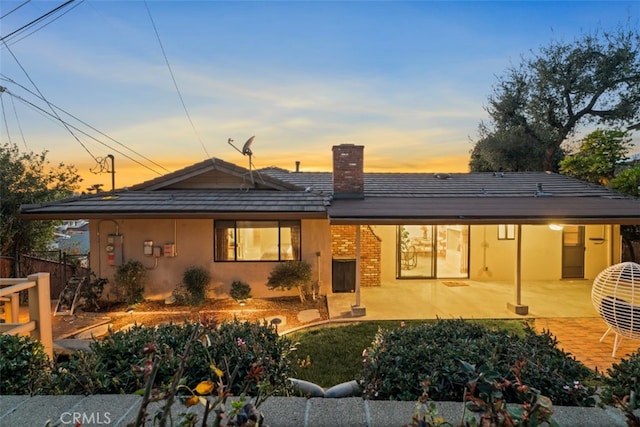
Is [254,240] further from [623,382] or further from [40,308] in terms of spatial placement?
[623,382]

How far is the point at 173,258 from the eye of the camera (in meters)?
9.89

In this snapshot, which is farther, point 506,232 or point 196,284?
point 506,232

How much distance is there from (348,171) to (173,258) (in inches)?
217

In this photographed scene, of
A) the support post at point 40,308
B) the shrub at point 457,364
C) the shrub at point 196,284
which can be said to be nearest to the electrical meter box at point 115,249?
the shrub at point 196,284

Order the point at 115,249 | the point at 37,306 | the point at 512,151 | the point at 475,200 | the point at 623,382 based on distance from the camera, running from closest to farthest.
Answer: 1. the point at 623,382
2. the point at 37,306
3. the point at 115,249
4. the point at 475,200
5. the point at 512,151

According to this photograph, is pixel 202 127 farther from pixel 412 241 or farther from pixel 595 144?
pixel 595 144

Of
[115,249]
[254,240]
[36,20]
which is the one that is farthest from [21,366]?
[36,20]

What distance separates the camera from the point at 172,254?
9.77 meters

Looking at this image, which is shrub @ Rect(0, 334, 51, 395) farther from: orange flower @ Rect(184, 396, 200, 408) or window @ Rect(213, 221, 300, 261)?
window @ Rect(213, 221, 300, 261)

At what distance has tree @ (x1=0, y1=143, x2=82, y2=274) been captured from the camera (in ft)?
35.6

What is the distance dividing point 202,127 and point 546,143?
19.2m

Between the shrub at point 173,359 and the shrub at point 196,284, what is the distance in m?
5.98

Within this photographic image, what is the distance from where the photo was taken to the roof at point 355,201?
824 centimetres

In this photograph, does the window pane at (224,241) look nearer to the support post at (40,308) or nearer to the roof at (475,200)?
the roof at (475,200)
